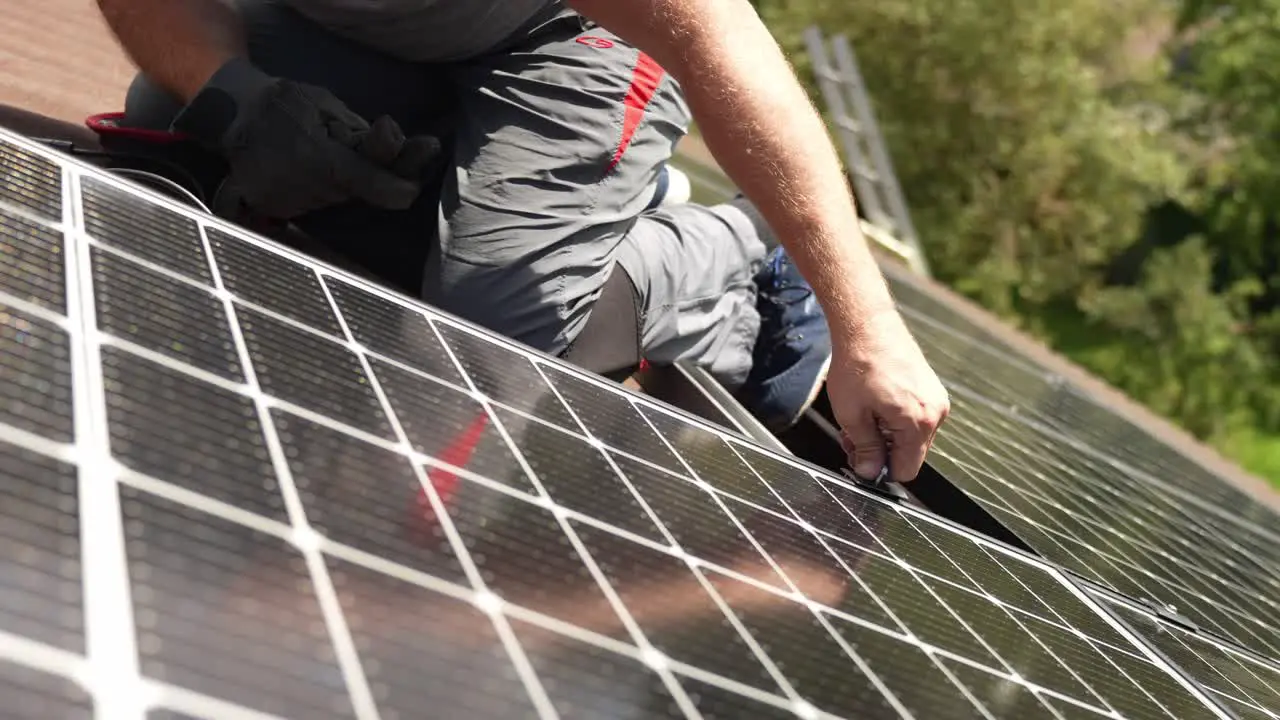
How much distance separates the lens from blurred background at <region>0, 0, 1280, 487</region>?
18766 millimetres

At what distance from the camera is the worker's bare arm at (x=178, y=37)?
3.16 m

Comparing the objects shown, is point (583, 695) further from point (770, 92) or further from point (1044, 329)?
point (1044, 329)

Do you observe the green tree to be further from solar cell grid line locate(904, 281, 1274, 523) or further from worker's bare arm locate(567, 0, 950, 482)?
worker's bare arm locate(567, 0, 950, 482)

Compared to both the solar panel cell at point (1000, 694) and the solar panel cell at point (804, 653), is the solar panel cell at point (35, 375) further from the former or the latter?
the solar panel cell at point (1000, 694)

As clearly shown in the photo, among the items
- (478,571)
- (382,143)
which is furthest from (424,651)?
(382,143)

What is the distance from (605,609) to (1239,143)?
79.1 feet

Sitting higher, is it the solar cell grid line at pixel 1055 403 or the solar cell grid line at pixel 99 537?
the solar cell grid line at pixel 1055 403

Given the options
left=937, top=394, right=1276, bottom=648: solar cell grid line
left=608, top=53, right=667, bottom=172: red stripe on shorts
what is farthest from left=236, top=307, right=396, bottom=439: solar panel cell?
left=937, top=394, right=1276, bottom=648: solar cell grid line

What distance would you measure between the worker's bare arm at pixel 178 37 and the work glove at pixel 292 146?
188mm

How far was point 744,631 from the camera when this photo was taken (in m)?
1.73

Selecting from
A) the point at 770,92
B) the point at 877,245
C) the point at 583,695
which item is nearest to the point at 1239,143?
the point at 877,245

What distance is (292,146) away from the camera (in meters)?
2.82

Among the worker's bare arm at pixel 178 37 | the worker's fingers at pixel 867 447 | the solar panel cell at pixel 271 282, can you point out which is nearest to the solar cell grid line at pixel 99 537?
the solar panel cell at pixel 271 282

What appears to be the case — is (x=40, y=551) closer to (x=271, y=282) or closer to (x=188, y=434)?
(x=188, y=434)
